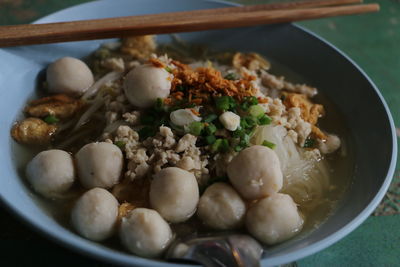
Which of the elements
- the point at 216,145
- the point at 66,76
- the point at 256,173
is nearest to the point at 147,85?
the point at 216,145

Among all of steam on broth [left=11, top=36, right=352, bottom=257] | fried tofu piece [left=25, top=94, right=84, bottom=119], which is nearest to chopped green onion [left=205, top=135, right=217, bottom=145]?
steam on broth [left=11, top=36, right=352, bottom=257]

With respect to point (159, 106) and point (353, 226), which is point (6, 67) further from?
point (353, 226)

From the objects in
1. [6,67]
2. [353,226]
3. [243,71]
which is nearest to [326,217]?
[353,226]

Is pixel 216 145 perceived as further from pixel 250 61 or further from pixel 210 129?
pixel 250 61

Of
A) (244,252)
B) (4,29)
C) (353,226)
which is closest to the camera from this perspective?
(244,252)

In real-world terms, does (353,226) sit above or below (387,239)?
above

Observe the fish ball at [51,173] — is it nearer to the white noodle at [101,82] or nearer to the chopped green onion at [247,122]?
the white noodle at [101,82]

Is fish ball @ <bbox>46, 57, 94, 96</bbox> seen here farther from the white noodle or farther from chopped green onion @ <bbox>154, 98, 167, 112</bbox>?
chopped green onion @ <bbox>154, 98, 167, 112</bbox>
